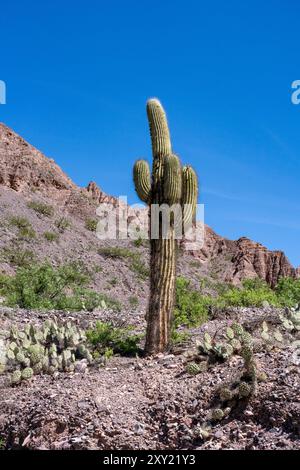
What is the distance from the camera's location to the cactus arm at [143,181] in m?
9.20

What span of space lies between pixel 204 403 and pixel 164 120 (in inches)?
179

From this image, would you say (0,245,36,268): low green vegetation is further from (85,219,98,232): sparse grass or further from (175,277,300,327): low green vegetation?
(175,277,300,327): low green vegetation

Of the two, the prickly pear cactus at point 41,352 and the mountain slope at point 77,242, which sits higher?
the mountain slope at point 77,242

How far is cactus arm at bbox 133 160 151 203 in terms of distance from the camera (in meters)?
9.20

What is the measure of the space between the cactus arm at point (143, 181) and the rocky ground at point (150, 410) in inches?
97.3

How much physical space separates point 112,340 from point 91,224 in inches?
1077

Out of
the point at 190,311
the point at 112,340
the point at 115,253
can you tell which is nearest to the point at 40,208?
the point at 115,253

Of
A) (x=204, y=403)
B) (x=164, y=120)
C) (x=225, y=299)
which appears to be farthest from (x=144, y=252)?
(x=204, y=403)

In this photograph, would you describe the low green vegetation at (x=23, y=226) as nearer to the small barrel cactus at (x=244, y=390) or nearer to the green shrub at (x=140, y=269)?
the green shrub at (x=140, y=269)

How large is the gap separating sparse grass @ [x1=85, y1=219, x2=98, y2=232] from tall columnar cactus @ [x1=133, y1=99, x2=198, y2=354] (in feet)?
88.6

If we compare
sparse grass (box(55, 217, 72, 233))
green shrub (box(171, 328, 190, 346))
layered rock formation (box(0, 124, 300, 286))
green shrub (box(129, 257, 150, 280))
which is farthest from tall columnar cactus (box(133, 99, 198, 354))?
layered rock formation (box(0, 124, 300, 286))

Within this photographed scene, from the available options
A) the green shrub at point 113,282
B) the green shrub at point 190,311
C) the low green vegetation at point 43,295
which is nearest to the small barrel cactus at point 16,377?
the green shrub at point 190,311

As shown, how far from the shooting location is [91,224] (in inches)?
1437

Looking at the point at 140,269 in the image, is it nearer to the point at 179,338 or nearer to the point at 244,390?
the point at 179,338
